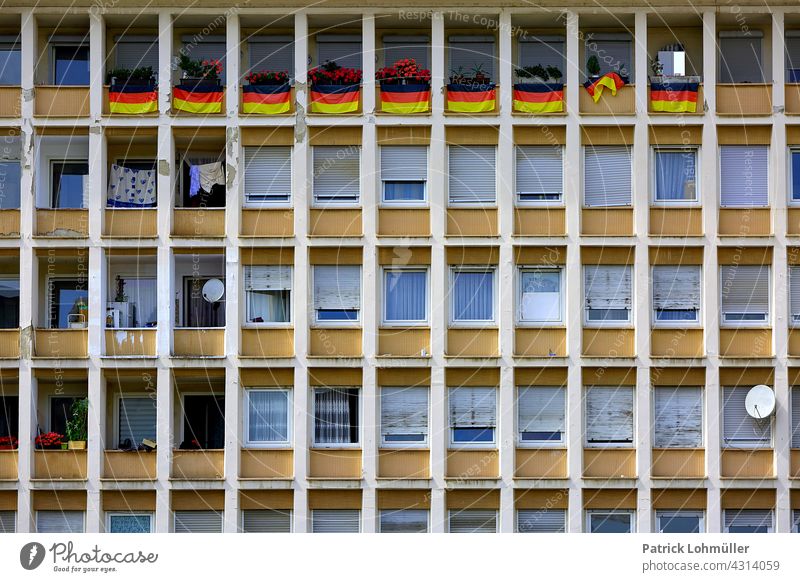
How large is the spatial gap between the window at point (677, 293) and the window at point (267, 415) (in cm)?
867

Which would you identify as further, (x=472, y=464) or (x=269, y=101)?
(x=269, y=101)

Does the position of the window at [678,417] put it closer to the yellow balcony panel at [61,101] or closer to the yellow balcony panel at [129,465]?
the yellow balcony panel at [129,465]

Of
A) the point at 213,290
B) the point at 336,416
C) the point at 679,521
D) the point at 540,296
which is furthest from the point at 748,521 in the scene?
the point at 213,290

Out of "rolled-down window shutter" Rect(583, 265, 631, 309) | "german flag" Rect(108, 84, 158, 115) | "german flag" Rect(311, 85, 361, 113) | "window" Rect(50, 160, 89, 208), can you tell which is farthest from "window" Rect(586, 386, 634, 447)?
"window" Rect(50, 160, 89, 208)

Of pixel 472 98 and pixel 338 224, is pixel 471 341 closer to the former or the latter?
pixel 338 224

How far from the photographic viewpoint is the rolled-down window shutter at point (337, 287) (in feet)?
98.7

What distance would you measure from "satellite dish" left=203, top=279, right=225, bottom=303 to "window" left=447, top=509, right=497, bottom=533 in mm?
7134

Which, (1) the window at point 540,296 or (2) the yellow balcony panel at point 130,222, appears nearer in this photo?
(1) the window at point 540,296

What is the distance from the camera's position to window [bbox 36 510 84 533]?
29.5 m

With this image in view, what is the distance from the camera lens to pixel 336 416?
30.0m

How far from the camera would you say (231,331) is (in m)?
29.8

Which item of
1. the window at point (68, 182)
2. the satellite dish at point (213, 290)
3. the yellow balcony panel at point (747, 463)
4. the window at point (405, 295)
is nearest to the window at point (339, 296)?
the window at point (405, 295)

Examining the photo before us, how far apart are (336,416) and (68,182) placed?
8.37 metres
